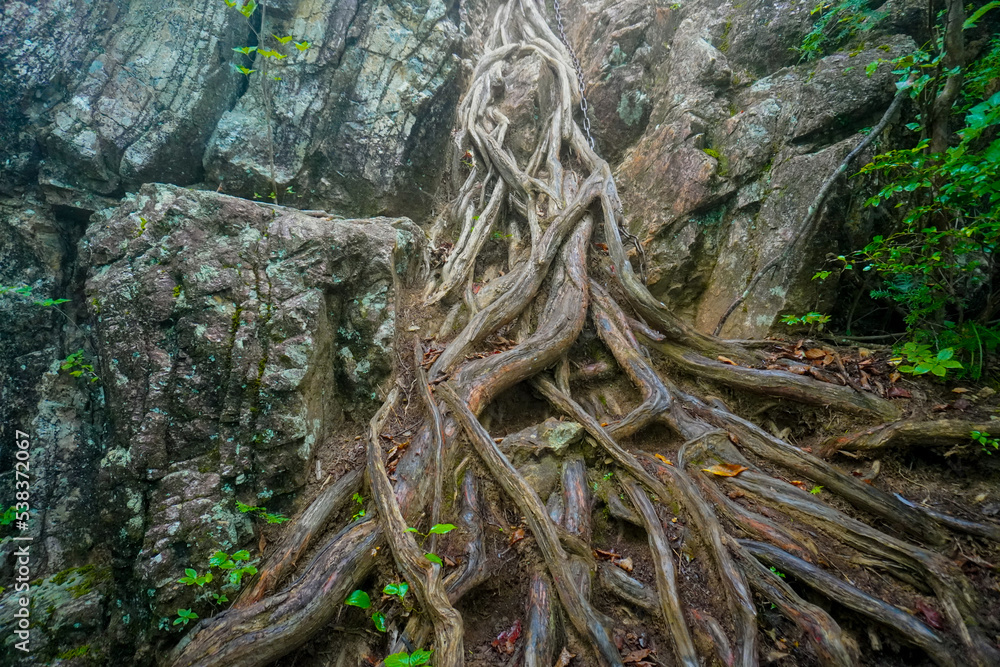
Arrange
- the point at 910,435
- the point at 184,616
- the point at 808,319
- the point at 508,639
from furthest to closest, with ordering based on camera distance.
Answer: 1. the point at 808,319
2. the point at 910,435
3. the point at 184,616
4. the point at 508,639

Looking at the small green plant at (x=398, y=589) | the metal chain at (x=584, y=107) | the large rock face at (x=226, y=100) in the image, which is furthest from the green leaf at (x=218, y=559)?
the metal chain at (x=584, y=107)

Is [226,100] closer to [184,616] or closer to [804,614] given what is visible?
[184,616]

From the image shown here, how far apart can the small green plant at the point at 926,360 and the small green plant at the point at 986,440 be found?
329 mm

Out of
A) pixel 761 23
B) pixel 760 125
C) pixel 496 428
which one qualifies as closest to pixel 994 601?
pixel 496 428

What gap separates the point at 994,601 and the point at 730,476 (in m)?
1.11

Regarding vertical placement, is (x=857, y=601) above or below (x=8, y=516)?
above

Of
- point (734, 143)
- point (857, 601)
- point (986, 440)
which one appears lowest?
point (857, 601)

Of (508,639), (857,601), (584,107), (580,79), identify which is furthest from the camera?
(580,79)

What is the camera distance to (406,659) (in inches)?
69.4

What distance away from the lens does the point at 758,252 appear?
148 inches

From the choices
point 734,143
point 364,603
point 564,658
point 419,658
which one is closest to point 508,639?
point 564,658

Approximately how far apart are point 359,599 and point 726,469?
218 cm

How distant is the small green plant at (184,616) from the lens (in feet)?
7.34

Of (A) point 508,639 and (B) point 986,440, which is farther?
(B) point 986,440
